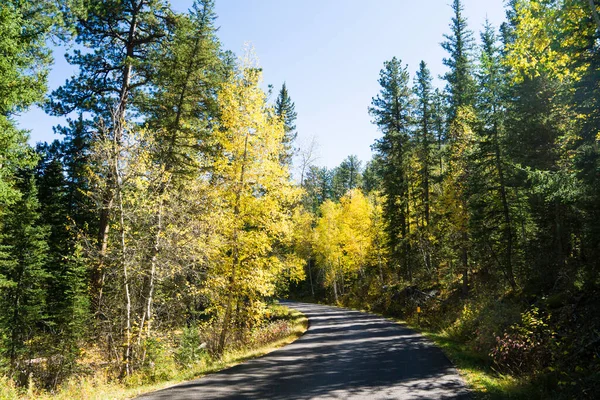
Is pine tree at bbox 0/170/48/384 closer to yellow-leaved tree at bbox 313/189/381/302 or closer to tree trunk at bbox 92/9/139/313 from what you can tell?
tree trunk at bbox 92/9/139/313

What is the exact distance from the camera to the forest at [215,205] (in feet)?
31.9

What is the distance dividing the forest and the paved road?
155 centimetres

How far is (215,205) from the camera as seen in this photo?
543 inches

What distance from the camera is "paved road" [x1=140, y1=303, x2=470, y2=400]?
25.8 ft

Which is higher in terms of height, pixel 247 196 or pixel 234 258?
pixel 247 196

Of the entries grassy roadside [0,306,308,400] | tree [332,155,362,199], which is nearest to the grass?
grassy roadside [0,306,308,400]

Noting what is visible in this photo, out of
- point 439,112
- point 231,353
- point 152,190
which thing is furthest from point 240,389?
point 439,112

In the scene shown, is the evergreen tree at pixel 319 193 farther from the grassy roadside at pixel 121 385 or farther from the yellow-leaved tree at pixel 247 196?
the grassy roadside at pixel 121 385

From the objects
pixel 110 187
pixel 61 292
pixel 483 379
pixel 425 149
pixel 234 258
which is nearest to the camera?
pixel 483 379

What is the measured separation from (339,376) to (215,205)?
762 centimetres

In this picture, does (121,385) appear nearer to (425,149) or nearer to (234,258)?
(234,258)

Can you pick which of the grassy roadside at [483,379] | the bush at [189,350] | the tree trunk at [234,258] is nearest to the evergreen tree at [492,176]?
the grassy roadside at [483,379]

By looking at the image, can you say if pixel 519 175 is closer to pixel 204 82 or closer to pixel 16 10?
pixel 204 82

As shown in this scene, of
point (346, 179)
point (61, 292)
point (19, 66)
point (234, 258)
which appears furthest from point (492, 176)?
point (346, 179)
